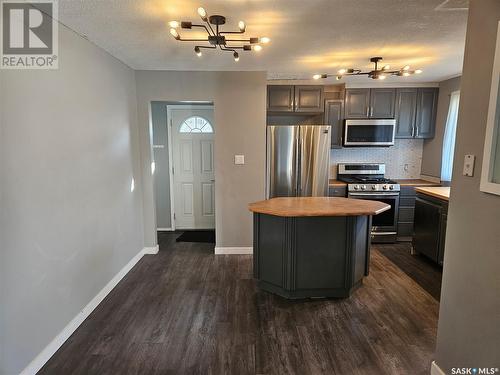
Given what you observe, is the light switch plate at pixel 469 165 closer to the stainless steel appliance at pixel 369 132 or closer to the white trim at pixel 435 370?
the white trim at pixel 435 370

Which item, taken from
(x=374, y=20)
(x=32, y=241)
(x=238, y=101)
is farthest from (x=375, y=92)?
(x=32, y=241)

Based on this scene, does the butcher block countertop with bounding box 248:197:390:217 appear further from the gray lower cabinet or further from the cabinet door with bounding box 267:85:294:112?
the cabinet door with bounding box 267:85:294:112

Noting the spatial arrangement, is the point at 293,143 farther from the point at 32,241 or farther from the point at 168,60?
the point at 32,241

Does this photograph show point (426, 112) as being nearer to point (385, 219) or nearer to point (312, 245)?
point (385, 219)

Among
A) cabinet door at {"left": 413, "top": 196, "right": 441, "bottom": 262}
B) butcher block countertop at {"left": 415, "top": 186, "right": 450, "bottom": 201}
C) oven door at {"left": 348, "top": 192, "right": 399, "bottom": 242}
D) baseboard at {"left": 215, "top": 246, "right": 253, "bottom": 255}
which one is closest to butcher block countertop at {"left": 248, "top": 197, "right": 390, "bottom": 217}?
butcher block countertop at {"left": 415, "top": 186, "right": 450, "bottom": 201}

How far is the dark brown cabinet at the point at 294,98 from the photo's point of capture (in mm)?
4359

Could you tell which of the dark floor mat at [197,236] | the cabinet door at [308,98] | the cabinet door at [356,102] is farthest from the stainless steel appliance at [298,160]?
the dark floor mat at [197,236]

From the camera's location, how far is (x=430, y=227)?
11.9 ft

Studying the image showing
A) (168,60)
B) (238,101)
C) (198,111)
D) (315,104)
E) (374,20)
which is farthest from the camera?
(198,111)

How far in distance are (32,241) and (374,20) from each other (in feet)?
9.53

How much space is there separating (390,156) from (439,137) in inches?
29.2

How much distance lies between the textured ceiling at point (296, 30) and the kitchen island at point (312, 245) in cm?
153

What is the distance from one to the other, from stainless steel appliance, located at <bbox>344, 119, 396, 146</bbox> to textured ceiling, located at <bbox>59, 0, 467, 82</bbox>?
104 cm

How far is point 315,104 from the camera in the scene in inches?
174
